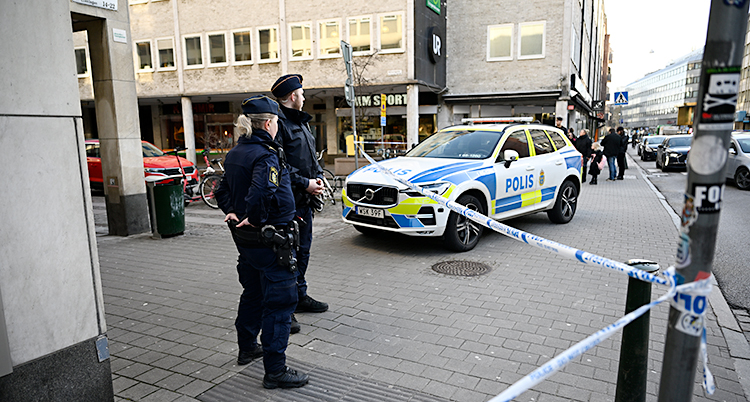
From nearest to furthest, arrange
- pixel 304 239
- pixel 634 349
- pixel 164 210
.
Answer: pixel 634 349, pixel 304 239, pixel 164 210

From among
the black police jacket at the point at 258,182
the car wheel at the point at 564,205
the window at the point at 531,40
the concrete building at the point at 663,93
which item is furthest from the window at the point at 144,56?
the concrete building at the point at 663,93

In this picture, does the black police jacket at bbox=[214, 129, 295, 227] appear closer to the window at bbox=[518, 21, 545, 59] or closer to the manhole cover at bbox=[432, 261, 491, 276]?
the manhole cover at bbox=[432, 261, 491, 276]

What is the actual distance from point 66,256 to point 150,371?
4.37 ft

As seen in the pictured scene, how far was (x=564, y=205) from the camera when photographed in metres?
9.38

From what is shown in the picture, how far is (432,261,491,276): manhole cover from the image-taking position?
6.14 meters

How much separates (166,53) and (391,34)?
496 inches

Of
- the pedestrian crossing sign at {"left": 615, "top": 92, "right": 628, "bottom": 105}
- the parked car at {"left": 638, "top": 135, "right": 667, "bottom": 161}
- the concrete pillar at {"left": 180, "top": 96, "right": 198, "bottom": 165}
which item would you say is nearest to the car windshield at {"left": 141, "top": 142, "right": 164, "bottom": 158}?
the concrete pillar at {"left": 180, "top": 96, "right": 198, "bottom": 165}

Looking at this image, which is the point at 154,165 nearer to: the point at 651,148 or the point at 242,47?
the point at 242,47

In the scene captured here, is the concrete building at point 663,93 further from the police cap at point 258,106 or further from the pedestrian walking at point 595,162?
the police cap at point 258,106

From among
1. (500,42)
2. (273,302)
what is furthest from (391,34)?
(273,302)

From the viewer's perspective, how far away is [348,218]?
24.4ft

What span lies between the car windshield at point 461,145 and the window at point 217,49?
20166 millimetres

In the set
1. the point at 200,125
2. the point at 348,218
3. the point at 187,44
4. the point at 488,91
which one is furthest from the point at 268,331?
the point at 200,125

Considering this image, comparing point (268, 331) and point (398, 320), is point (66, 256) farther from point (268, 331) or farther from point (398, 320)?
point (398, 320)
